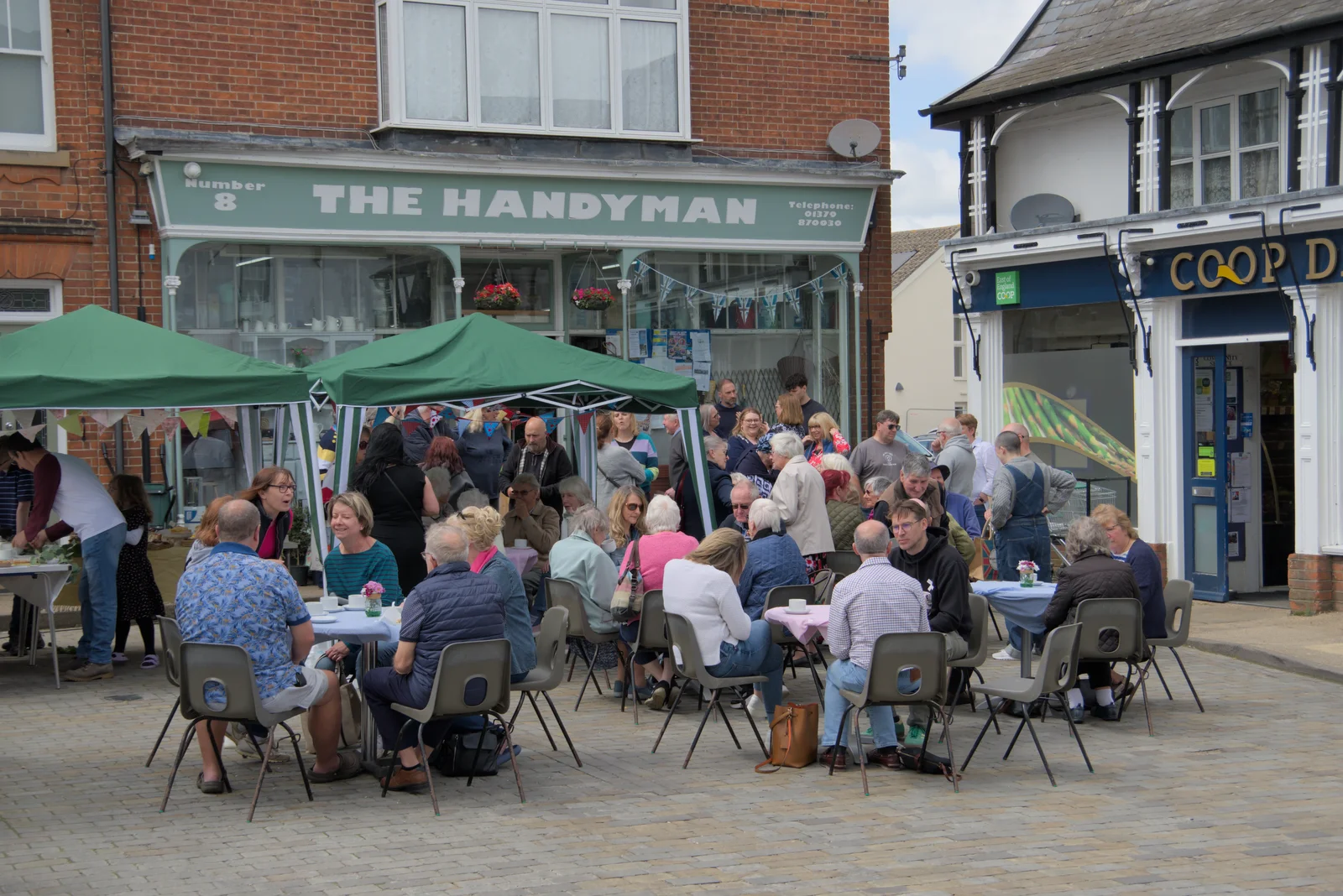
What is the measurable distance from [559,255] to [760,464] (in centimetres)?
529

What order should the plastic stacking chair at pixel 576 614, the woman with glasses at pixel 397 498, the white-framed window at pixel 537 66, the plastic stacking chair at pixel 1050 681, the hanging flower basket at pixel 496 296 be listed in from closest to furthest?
1. the plastic stacking chair at pixel 1050 681
2. the plastic stacking chair at pixel 576 614
3. the woman with glasses at pixel 397 498
4. the white-framed window at pixel 537 66
5. the hanging flower basket at pixel 496 296

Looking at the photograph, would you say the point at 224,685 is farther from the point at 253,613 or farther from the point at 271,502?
the point at 271,502

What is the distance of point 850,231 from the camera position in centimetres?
1795

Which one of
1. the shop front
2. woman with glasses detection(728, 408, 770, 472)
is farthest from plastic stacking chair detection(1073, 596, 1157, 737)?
the shop front

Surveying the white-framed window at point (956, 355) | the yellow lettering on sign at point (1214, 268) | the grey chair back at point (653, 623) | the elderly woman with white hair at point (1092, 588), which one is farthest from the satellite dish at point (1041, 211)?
the white-framed window at point (956, 355)

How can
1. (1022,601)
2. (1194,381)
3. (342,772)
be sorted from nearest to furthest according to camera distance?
(342,772), (1022,601), (1194,381)

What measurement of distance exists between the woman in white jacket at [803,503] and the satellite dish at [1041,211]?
659 centimetres

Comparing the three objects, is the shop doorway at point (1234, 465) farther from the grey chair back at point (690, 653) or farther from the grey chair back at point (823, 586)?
the grey chair back at point (690, 653)

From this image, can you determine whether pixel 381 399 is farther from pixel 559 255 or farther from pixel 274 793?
pixel 559 255

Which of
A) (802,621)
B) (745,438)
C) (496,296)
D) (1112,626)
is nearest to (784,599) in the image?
(802,621)

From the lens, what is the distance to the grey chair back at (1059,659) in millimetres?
8164

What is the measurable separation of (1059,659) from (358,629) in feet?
12.7

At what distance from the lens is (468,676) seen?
24.7ft

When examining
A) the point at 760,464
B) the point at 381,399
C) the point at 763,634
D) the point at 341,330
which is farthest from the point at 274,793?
the point at 341,330
